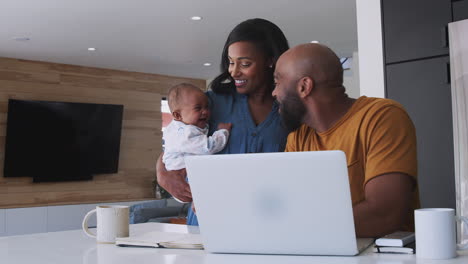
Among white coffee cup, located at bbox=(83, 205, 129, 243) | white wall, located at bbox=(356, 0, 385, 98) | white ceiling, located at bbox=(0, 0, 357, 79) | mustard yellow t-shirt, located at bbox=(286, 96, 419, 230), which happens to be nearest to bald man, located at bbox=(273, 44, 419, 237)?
mustard yellow t-shirt, located at bbox=(286, 96, 419, 230)

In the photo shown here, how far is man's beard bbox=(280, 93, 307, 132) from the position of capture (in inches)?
66.4

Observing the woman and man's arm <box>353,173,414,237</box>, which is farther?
the woman

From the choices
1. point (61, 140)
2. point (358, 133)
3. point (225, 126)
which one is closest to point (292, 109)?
point (358, 133)

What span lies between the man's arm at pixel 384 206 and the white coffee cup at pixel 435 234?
258 millimetres

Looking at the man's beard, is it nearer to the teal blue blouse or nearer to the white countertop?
the teal blue blouse

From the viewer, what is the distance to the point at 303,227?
117cm

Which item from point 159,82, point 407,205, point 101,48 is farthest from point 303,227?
point 159,82

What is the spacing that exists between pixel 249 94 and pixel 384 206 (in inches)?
27.2

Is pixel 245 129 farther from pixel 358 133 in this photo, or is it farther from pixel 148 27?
pixel 148 27

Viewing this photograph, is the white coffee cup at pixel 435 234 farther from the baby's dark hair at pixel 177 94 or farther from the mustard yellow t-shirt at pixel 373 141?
the baby's dark hair at pixel 177 94

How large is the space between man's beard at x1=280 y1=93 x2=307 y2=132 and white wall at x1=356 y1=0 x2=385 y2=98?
1473 mm

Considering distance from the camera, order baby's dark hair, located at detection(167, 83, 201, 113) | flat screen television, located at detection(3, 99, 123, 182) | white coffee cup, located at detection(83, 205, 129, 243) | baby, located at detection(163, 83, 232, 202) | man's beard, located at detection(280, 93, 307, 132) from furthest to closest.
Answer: flat screen television, located at detection(3, 99, 123, 182), baby's dark hair, located at detection(167, 83, 201, 113), baby, located at detection(163, 83, 232, 202), man's beard, located at detection(280, 93, 307, 132), white coffee cup, located at detection(83, 205, 129, 243)

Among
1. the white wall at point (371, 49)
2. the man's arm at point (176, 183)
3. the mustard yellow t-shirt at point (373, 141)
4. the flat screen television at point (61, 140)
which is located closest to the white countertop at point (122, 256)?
the mustard yellow t-shirt at point (373, 141)

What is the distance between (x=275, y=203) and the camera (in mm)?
1172
